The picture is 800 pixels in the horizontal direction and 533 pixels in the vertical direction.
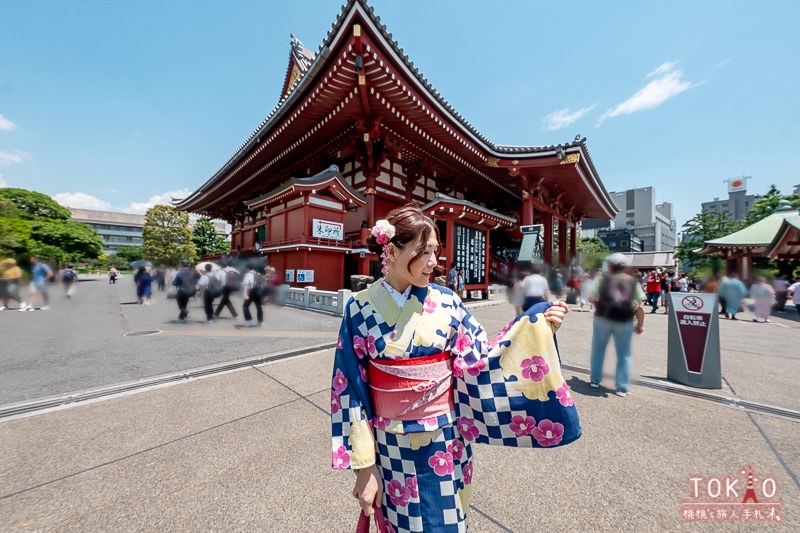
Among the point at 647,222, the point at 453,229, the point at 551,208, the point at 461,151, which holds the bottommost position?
the point at 453,229

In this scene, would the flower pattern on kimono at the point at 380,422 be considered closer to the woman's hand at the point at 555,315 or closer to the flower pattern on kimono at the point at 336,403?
the flower pattern on kimono at the point at 336,403

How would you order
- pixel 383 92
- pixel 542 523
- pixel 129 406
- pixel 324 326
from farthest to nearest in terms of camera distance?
pixel 383 92
pixel 324 326
pixel 129 406
pixel 542 523

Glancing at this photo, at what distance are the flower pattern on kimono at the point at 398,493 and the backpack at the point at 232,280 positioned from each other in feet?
24.6

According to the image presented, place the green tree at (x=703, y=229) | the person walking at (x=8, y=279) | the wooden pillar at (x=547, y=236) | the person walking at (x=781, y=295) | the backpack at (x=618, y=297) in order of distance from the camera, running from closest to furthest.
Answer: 1. the backpack at (x=618, y=297)
2. the person walking at (x=8, y=279)
3. the person walking at (x=781, y=295)
4. the wooden pillar at (x=547, y=236)
5. the green tree at (x=703, y=229)

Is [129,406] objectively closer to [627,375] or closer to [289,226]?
[627,375]

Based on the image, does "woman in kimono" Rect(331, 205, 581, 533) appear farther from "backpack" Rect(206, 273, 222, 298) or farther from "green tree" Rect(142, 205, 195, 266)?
"green tree" Rect(142, 205, 195, 266)

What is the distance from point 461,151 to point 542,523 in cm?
1141

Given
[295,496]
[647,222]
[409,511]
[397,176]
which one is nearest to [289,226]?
[397,176]

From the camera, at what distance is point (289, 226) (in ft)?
36.0

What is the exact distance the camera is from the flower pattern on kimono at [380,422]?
1169 mm

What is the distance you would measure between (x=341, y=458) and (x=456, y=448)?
1.53 feet

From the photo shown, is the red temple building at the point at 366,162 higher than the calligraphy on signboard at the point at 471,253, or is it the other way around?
the red temple building at the point at 366,162

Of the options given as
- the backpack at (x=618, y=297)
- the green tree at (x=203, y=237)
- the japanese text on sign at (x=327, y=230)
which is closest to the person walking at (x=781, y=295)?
the backpack at (x=618, y=297)

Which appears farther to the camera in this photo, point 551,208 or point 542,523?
point 551,208
